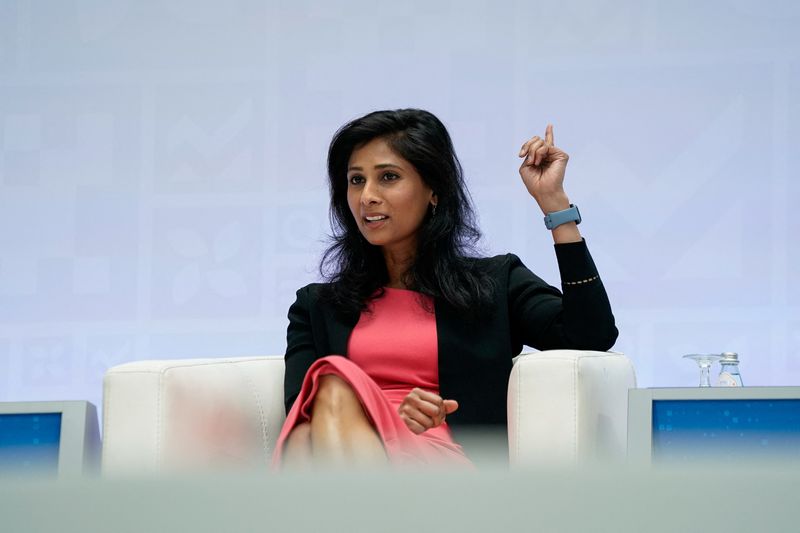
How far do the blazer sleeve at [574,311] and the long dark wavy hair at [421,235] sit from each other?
0.35 feet

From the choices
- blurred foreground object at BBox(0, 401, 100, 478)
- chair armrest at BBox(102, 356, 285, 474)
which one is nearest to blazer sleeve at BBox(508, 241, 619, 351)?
chair armrest at BBox(102, 356, 285, 474)

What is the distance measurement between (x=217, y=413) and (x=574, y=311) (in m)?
0.62

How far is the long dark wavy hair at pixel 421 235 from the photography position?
193cm

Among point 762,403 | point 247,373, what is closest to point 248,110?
point 247,373

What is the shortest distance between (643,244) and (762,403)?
148cm

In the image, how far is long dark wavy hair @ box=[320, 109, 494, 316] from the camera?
1.93 meters

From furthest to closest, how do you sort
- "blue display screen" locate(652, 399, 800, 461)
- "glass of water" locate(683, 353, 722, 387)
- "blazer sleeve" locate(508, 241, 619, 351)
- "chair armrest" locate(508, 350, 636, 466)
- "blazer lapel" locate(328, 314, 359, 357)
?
"glass of water" locate(683, 353, 722, 387)
"blazer lapel" locate(328, 314, 359, 357)
"blazer sleeve" locate(508, 241, 619, 351)
"chair armrest" locate(508, 350, 636, 466)
"blue display screen" locate(652, 399, 800, 461)

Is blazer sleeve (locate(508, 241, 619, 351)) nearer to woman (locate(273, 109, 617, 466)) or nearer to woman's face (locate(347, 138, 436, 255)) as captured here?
woman (locate(273, 109, 617, 466))

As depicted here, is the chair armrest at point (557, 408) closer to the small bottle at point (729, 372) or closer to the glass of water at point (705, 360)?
the small bottle at point (729, 372)

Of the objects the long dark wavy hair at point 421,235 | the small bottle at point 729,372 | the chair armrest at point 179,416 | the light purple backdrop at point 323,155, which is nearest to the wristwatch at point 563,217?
the long dark wavy hair at point 421,235

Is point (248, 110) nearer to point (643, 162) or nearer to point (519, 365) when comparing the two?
point (643, 162)

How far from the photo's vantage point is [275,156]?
3018mm

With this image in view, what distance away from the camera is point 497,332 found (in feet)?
6.15

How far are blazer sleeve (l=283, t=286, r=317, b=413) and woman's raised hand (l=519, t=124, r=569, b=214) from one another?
48 centimetres
